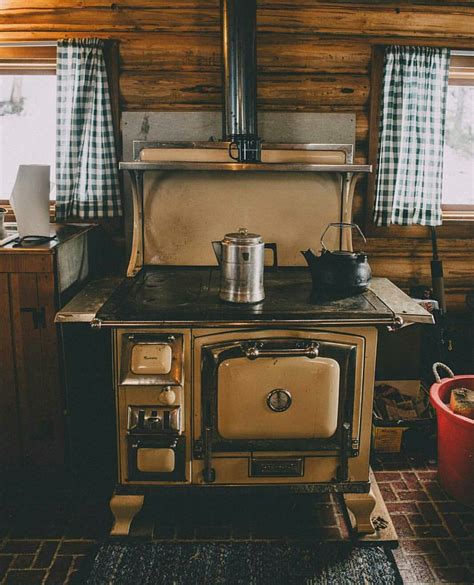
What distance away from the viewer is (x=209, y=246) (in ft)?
10.2

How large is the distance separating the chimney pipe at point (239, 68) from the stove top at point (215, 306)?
794mm

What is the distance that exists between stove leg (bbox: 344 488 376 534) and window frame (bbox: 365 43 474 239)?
5.70 ft

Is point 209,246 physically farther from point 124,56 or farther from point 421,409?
point 421,409

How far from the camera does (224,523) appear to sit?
252 centimetres

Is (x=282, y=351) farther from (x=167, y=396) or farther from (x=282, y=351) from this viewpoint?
(x=167, y=396)

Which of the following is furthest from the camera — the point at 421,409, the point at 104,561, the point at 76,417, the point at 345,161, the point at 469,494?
the point at 421,409

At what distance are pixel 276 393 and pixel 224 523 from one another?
72 cm

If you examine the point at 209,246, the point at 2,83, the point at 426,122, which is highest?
the point at 2,83

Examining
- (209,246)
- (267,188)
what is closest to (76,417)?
(209,246)

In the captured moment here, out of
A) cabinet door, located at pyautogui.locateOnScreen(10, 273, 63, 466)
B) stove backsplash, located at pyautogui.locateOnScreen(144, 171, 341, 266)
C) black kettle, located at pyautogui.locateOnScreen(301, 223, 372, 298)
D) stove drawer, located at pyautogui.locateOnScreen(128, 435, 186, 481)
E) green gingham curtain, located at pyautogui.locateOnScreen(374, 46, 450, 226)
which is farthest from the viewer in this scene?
green gingham curtain, located at pyautogui.locateOnScreen(374, 46, 450, 226)

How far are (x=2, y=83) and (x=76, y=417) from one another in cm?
212

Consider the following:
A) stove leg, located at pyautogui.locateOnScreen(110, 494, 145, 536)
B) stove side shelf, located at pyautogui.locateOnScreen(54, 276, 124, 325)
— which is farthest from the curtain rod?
stove leg, located at pyautogui.locateOnScreen(110, 494, 145, 536)

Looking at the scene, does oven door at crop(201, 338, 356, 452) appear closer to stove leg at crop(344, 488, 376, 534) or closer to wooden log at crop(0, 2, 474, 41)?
stove leg at crop(344, 488, 376, 534)

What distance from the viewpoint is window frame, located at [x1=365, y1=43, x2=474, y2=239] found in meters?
3.38
